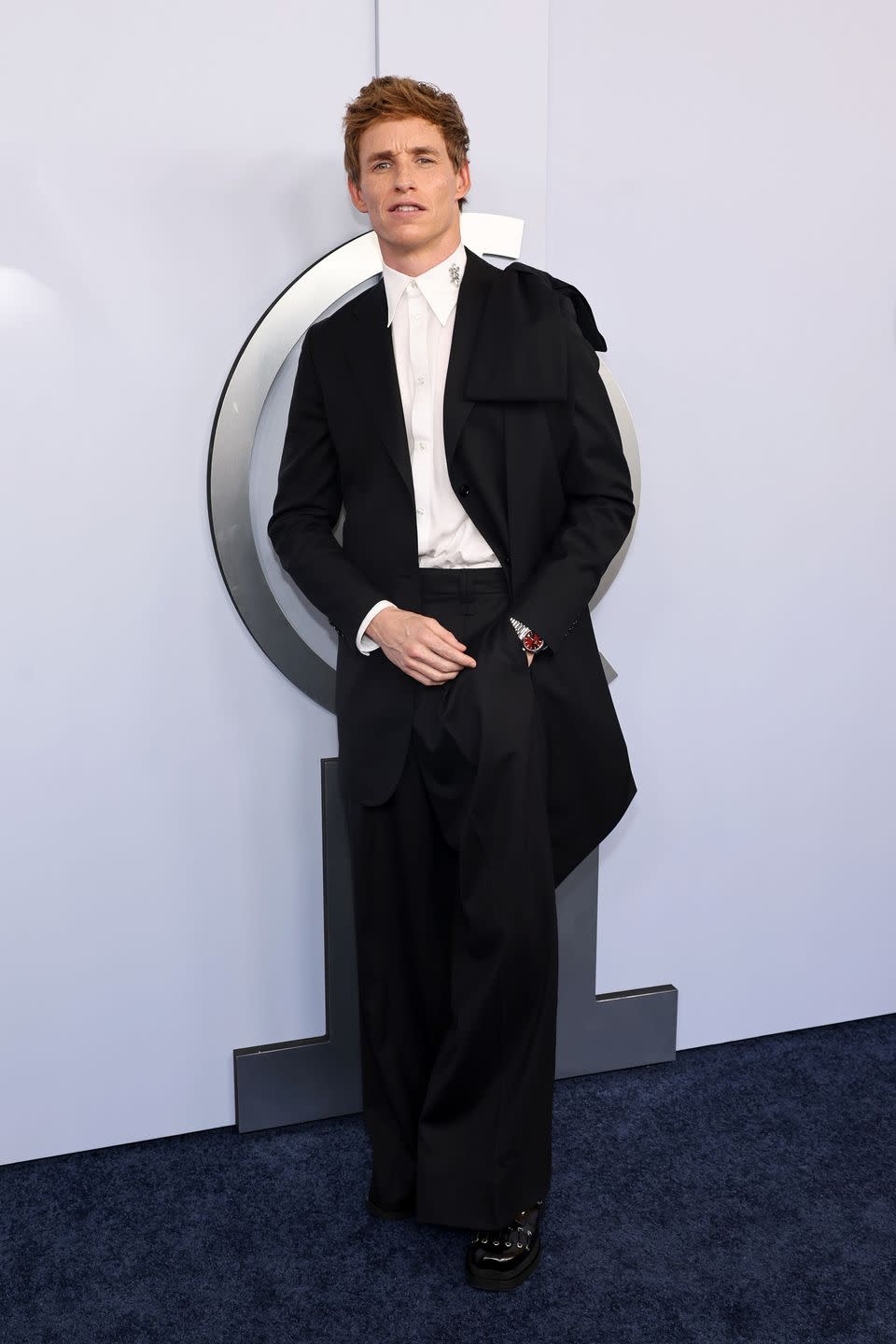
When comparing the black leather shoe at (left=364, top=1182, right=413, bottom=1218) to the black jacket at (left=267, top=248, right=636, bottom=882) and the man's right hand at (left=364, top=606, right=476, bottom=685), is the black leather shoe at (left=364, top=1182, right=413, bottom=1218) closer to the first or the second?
the black jacket at (left=267, top=248, right=636, bottom=882)

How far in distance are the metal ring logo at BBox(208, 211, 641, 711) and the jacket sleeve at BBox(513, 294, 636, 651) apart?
0.93 ft

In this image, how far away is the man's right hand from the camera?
1708mm

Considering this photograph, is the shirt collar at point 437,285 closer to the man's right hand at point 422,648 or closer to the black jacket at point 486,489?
the black jacket at point 486,489

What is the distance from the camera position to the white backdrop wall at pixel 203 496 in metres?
1.90

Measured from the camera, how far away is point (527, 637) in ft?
5.69

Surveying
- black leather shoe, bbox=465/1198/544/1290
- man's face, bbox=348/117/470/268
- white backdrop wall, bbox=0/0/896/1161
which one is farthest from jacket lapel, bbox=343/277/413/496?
black leather shoe, bbox=465/1198/544/1290

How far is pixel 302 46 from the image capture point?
1.91 m

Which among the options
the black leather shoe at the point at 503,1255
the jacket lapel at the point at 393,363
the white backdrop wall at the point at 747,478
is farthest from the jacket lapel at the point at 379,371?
the black leather shoe at the point at 503,1255

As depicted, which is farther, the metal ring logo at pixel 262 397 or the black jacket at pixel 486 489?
the metal ring logo at pixel 262 397

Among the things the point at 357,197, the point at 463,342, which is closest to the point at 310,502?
the point at 463,342

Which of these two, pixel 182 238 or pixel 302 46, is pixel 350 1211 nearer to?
pixel 182 238

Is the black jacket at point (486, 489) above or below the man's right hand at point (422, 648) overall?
above

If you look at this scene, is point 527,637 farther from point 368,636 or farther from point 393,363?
point 393,363

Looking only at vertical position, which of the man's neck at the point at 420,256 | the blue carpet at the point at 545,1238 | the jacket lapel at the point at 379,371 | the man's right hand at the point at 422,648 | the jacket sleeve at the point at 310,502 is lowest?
the blue carpet at the point at 545,1238
